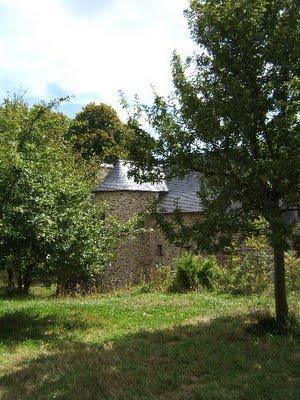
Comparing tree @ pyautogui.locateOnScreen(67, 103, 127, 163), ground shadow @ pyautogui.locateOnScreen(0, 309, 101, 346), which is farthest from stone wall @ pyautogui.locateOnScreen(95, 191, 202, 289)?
tree @ pyautogui.locateOnScreen(67, 103, 127, 163)

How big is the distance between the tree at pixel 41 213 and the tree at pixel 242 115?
2.40 metres

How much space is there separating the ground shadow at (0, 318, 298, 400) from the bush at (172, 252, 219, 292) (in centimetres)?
620

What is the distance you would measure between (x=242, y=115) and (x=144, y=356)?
365cm

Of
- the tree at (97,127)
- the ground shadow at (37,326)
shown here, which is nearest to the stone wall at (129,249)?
the ground shadow at (37,326)

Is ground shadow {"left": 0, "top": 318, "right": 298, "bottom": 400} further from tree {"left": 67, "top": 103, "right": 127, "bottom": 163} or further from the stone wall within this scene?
tree {"left": 67, "top": 103, "right": 127, "bottom": 163}

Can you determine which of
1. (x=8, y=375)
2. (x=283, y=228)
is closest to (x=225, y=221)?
(x=283, y=228)

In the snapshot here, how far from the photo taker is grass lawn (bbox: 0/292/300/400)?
5.33m

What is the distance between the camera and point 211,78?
7.26m

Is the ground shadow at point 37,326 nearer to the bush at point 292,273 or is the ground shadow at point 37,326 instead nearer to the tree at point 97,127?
the bush at point 292,273

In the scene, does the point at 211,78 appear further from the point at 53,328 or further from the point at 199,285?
the point at 199,285

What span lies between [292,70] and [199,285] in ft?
27.0

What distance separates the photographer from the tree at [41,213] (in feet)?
25.7

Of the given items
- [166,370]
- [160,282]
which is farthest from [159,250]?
[166,370]

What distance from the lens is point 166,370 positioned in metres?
5.98
